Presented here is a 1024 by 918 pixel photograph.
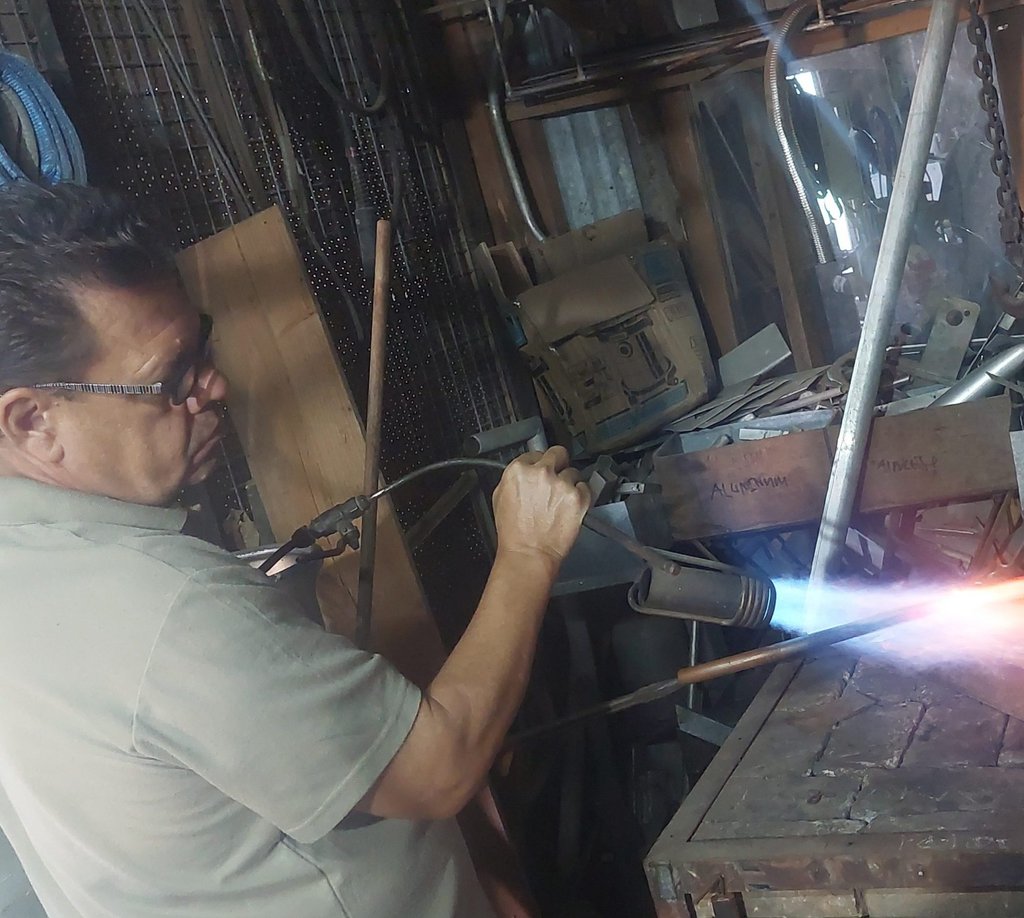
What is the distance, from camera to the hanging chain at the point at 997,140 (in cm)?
223

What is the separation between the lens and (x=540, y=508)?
1.30 m

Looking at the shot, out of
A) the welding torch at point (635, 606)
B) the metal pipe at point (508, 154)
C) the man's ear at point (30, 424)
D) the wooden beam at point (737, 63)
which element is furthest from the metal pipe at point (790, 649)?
the metal pipe at point (508, 154)

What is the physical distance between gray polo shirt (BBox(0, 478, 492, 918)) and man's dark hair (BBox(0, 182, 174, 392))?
0.50 feet

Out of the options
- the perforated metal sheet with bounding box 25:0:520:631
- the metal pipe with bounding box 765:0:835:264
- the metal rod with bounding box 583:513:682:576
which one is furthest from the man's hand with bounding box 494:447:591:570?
the metal pipe with bounding box 765:0:835:264

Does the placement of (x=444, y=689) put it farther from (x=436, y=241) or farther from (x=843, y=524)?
(x=436, y=241)

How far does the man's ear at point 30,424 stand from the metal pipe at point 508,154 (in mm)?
2230

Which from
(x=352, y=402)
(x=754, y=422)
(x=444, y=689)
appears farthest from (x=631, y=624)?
(x=444, y=689)

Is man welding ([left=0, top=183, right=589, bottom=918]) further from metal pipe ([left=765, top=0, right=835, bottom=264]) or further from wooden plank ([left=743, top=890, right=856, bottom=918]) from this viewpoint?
metal pipe ([left=765, top=0, right=835, bottom=264])

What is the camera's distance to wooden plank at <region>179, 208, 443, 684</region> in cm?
180

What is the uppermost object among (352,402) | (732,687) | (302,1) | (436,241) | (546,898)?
(302,1)

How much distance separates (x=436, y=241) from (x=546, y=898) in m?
1.90

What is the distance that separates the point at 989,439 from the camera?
2234 millimetres

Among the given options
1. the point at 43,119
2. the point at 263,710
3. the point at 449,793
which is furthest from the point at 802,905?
the point at 43,119

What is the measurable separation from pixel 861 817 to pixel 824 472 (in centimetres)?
119
